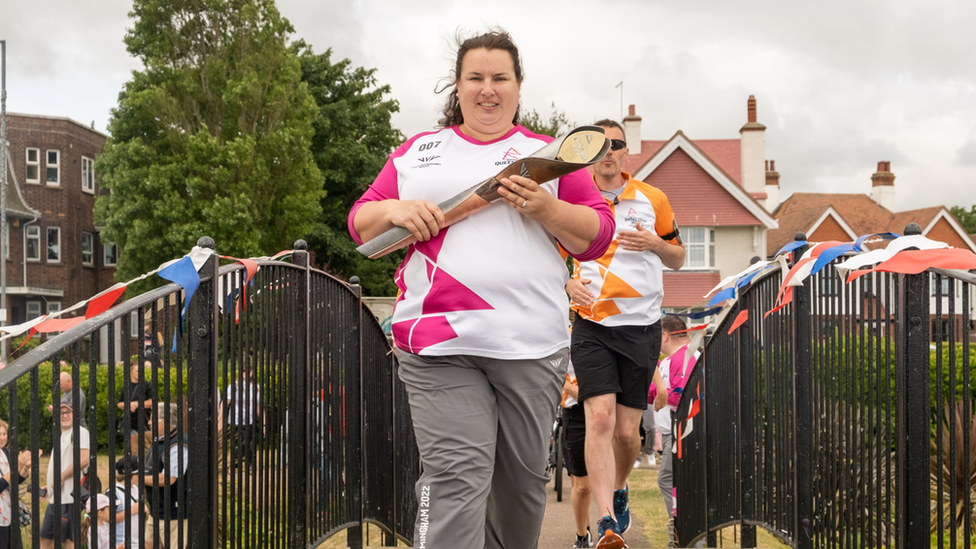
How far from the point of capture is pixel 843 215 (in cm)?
4456

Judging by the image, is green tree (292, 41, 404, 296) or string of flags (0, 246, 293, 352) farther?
green tree (292, 41, 404, 296)

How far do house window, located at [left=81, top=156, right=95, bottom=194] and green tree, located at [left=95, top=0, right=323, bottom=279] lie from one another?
14.1 meters

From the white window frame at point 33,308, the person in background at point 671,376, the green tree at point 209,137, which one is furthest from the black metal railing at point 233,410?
the white window frame at point 33,308

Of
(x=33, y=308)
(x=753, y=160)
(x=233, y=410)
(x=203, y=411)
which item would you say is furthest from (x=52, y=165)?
(x=203, y=411)

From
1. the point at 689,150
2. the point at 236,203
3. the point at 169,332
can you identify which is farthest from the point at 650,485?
the point at 689,150

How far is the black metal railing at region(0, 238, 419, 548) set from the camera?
161cm

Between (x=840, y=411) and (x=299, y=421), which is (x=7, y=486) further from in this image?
(x=840, y=411)

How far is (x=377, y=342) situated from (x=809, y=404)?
7.88 ft

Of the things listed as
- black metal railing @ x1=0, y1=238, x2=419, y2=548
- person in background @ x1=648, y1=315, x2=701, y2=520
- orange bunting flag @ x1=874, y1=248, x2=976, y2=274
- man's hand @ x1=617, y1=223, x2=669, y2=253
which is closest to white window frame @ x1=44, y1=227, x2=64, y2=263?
person in background @ x1=648, y1=315, x2=701, y2=520

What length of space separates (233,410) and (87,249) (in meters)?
38.4

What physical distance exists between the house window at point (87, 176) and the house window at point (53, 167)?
117 centimetres

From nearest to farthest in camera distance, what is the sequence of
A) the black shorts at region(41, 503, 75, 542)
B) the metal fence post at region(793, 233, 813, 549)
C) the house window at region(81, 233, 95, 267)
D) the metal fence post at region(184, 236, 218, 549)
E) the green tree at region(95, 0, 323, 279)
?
the black shorts at region(41, 503, 75, 542)
the metal fence post at region(184, 236, 218, 549)
the metal fence post at region(793, 233, 813, 549)
the green tree at region(95, 0, 323, 279)
the house window at region(81, 233, 95, 267)

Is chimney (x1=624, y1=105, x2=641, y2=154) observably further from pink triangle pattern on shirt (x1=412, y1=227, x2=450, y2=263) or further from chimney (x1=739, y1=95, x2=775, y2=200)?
pink triangle pattern on shirt (x1=412, y1=227, x2=450, y2=263)

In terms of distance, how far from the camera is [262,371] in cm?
280
